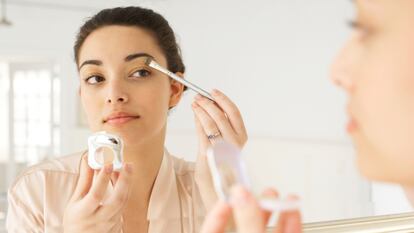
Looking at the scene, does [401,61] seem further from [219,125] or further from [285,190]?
[285,190]

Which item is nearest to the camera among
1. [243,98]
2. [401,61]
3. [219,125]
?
[401,61]

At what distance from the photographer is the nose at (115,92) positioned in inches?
16.1

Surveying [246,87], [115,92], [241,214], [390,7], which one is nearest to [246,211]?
[241,214]

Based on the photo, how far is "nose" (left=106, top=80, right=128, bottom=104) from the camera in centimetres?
41

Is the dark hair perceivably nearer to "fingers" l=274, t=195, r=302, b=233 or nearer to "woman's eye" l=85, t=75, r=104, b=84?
"woman's eye" l=85, t=75, r=104, b=84

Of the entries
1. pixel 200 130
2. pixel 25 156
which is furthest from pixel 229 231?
pixel 25 156

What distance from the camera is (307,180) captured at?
73 centimetres

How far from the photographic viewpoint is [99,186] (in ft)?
1.16

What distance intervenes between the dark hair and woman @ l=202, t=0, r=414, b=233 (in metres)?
0.24

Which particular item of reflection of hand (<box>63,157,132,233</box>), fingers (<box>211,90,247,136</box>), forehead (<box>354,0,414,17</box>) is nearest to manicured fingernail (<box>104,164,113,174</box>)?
reflection of hand (<box>63,157,132,233</box>)

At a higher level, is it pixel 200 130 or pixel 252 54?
pixel 252 54

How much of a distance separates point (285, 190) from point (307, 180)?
0.27 feet

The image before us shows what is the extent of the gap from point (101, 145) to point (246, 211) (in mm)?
183

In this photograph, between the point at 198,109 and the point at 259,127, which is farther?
the point at 259,127
